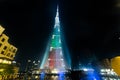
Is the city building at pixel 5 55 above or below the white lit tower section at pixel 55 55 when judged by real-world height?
below

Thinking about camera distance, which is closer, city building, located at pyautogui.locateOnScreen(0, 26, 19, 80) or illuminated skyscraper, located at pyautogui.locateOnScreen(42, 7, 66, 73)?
city building, located at pyautogui.locateOnScreen(0, 26, 19, 80)

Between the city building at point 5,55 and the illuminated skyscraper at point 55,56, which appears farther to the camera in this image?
the illuminated skyscraper at point 55,56

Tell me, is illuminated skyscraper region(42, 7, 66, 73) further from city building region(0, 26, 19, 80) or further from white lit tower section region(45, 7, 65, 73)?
city building region(0, 26, 19, 80)

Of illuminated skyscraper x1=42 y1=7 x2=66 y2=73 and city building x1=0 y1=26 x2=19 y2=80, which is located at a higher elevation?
illuminated skyscraper x1=42 y1=7 x2=66 y2=73

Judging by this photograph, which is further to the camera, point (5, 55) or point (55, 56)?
point (55, 56)

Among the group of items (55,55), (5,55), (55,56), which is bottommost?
(5,55)

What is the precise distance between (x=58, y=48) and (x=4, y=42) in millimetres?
72716

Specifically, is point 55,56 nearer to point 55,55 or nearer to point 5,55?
point 55,55

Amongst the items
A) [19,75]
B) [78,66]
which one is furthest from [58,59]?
[19,75]

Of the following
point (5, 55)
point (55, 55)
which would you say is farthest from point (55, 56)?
point (5, 55)

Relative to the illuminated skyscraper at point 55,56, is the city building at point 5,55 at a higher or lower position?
lower

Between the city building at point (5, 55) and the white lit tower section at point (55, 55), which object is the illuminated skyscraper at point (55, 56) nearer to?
the white lit tower section at point (55, 55)

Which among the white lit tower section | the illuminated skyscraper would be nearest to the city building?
the white lit tower section

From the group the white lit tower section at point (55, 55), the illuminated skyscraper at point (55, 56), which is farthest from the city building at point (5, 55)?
the illuminated skyscraper at point (55, 56)
